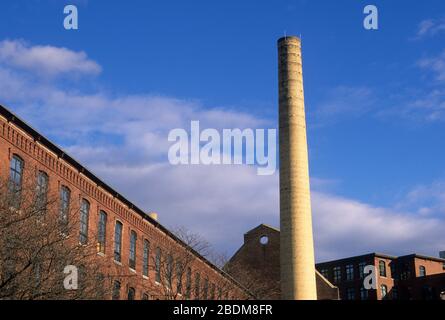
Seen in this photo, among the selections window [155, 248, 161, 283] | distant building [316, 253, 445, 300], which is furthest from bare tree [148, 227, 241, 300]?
distant building [316, 253, 445, 300]

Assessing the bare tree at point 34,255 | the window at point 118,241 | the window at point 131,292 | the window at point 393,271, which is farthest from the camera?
the window at point 393,271

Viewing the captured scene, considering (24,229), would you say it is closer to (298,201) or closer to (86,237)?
(86,237)

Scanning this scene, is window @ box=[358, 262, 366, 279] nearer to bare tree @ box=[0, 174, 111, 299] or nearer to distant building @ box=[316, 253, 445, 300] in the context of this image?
distant building @ box=[316, 253, 445, 300]

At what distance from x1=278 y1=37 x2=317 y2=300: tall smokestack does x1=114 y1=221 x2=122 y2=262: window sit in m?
11.5

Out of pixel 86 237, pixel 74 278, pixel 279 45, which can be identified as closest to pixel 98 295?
pixel 74 278

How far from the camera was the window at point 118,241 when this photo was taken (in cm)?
3706

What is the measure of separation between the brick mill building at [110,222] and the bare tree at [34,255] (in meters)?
3.61

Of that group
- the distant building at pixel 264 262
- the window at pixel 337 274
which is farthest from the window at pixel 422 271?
the distant building at pixel 264 262

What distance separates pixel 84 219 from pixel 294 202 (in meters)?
15.5

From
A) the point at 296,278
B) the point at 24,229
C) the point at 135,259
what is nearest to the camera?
the point at 24,229

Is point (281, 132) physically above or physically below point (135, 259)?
above

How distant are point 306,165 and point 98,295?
23.9 m

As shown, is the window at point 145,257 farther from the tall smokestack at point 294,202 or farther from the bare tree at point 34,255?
the bare tree at point 34,255
